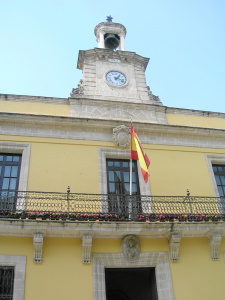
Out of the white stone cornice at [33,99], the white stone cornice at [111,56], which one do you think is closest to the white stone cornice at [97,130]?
the white stone cornice at [33,99]

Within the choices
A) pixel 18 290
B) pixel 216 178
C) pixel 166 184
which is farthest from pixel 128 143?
pixel 18 290

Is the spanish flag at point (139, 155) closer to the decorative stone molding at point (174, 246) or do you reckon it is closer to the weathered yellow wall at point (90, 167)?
the weathered yellow wall at point (90, 167)

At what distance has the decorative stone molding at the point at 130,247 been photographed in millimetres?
9969

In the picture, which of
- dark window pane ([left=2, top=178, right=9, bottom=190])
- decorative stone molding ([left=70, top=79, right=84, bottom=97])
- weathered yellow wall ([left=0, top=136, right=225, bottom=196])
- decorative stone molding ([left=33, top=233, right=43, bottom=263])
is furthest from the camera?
decorative stone molding ([left=70, top=79, right=84, bottom=97])

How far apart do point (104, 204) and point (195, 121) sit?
5.36 metres

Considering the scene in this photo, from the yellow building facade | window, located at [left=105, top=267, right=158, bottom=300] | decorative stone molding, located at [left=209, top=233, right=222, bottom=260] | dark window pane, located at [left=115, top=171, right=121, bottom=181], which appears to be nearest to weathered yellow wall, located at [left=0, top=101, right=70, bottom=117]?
the yellow building facade

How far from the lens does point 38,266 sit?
9305mm

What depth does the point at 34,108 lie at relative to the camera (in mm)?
12406

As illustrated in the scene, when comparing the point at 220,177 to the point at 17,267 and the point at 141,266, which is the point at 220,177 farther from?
the point at 17,267

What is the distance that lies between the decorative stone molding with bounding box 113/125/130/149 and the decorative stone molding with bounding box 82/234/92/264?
3728 millimetres

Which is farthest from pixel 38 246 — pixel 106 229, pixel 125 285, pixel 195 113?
Result: pixel 195 113

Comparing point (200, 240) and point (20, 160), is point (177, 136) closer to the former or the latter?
point (200, 240)

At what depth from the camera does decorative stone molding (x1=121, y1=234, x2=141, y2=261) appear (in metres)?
9.97

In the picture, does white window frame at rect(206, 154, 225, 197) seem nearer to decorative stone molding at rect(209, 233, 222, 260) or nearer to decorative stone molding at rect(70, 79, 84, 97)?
decorative stone molding at rect(209, 233, 222, 260)
